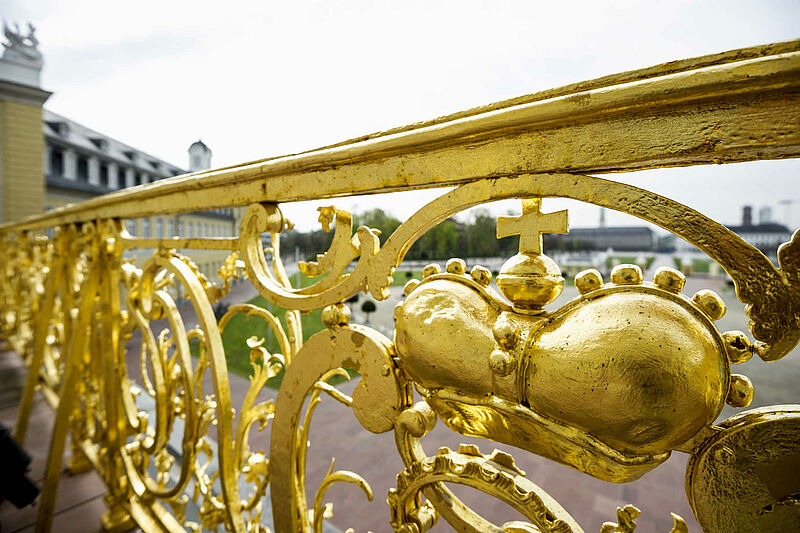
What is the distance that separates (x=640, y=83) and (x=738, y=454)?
0.31 metres

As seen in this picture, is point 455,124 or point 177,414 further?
point 177,414

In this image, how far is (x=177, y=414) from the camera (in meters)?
0.92

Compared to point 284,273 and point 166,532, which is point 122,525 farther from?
point 284,273

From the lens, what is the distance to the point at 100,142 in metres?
9.12

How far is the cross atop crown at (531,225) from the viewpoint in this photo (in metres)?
0.36

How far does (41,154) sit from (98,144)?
2308mm

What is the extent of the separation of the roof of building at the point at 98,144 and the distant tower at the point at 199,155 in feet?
23.6

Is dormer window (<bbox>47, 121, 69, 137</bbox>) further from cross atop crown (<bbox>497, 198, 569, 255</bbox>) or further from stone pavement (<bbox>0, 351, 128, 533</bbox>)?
cross atop crown (<bbox>497, 198, 569, 255</bbox>)

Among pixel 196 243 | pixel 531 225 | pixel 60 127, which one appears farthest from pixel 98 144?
pixel 531 225

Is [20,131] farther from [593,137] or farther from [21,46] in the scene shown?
[593,137]

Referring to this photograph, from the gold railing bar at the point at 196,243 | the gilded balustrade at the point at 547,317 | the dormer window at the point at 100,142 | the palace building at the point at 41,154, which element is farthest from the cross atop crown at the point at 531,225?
the dormer window at the point at 100,142

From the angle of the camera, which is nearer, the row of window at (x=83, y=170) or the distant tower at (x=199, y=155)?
the distant tower at (x=199, y=155)

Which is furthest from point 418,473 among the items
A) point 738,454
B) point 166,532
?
point 166,532

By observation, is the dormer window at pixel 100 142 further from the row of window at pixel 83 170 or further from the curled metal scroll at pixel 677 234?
the curled metal scroll at pixel 677 234
